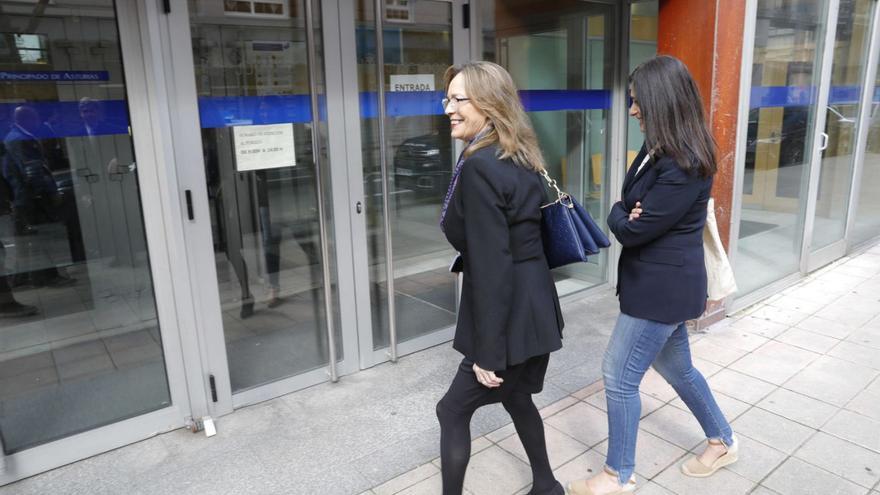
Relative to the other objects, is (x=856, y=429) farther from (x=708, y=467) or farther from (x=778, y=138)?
(x=778, y=138)

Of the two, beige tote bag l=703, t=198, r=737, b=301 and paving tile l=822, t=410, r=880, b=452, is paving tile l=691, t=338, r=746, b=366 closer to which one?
paving tile l=822, t=410, r=880, b=452

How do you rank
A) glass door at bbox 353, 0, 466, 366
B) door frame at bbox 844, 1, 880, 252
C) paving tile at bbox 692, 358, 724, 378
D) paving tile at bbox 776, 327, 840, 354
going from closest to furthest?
glass door at bbox 353, 0, 466, 366 → paving tile at bbox 692, 358, 724, 378 → paving tile at bbox 776, 327, 840, 354 → door frame at bbox 844, 1, 880, 252

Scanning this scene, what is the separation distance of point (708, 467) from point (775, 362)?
1.62 metres

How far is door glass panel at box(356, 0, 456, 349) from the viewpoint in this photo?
3.93 meters

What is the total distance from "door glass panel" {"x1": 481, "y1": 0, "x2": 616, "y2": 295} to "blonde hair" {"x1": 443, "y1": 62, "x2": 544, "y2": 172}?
2465 millimetres

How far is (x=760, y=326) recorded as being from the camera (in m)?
4.80

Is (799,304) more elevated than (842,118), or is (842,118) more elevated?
(842,118)

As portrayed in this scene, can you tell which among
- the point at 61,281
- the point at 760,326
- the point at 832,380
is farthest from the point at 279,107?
the point at 760,326

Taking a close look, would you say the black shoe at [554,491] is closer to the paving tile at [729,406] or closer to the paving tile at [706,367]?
the paving tile at [729,406]

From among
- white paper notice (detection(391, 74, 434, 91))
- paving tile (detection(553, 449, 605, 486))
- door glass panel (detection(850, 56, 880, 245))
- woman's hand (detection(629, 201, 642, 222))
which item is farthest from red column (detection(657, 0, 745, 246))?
door glass panel (detection(850, 56, 880, 245))

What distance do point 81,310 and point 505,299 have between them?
2.39 m

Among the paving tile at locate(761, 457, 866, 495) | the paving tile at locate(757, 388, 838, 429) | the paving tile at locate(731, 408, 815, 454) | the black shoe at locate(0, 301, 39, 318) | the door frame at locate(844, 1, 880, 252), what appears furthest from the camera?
the door frame at locate(844, 1, 880, 252)

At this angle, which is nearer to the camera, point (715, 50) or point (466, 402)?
point (466, 402)

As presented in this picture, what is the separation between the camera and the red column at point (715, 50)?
4.26 metres
